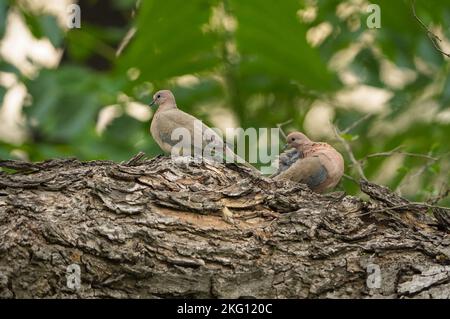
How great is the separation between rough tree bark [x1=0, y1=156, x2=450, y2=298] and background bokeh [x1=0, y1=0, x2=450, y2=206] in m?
1.82

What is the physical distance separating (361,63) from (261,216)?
5527 mm

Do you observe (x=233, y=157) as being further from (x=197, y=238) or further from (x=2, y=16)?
(x=2, y=16)

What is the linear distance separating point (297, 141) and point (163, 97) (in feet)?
6.30

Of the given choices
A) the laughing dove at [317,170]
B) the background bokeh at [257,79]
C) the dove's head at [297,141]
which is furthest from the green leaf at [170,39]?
the laughing dove at [317,170]

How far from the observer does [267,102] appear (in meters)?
10.6

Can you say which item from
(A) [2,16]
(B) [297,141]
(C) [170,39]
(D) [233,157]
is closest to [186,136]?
(D) [233,157]

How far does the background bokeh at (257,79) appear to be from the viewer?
30.7 ft

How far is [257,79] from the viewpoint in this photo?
10.3m

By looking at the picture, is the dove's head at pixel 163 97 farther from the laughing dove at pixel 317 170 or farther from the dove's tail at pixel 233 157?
the laughing dove at pixel 317 170

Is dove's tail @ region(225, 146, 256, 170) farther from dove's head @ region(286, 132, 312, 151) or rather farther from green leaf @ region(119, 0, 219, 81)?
green leaf @ region(119, 0, 219, 81)

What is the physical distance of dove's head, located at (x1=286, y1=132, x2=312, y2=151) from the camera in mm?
8273

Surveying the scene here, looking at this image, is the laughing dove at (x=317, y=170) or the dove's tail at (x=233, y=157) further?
the dove's tail at (x=233, y=157)

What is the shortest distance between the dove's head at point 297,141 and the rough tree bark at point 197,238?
1.55 m

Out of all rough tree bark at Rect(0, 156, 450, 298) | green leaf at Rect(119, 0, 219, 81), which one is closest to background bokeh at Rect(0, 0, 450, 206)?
green leaf at Rect(119, 0, 219, 81)
